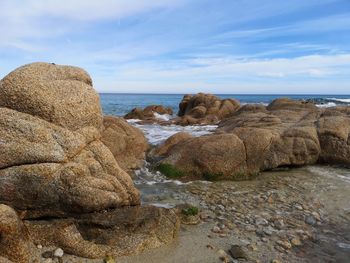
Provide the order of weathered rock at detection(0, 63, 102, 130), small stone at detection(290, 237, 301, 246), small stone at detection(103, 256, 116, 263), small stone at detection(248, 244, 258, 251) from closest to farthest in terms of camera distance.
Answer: small stone at detection(103, 256, 116, 263), small stone at detection(248, 244, 258, 251), small stone at detection(290, 237, 301, 246), weathered rock at detection(0, 63, 102, 130)

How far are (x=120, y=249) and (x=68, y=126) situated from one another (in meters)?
3.03

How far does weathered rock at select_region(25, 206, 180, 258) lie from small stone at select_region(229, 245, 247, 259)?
51.1 inches

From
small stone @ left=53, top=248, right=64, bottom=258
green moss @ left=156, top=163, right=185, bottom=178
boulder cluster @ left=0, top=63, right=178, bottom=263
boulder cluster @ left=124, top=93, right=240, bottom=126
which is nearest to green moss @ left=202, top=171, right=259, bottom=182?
green moss @ left=156, top=163, right=185, bottom=178

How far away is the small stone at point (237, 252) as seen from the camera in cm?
725

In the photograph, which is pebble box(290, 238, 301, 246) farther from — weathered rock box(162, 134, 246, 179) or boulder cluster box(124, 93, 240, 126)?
boulder cluster box(124, 93, 240, 126)

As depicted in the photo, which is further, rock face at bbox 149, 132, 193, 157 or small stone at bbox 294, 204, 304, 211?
rock face at bbox 149, 132, 193, 157

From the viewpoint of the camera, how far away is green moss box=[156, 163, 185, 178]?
516 inches

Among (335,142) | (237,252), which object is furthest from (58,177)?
(335,142)

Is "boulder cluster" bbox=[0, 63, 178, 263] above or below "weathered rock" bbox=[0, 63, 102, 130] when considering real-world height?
below

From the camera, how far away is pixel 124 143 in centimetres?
1516

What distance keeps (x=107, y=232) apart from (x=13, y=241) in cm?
181

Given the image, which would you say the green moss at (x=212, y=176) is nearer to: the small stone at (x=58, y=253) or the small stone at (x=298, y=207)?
the small stone at (x=298, y=207)

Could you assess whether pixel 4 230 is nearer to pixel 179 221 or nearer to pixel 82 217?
pixel 82 217

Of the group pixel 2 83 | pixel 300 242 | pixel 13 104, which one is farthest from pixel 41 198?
pixel 300 242
